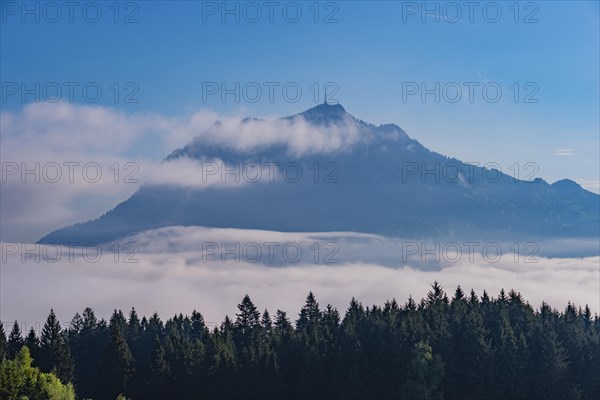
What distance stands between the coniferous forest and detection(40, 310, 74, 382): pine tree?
0.51 feet

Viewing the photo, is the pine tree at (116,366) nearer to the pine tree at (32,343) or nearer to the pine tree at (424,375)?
the pine tree at (32,343)

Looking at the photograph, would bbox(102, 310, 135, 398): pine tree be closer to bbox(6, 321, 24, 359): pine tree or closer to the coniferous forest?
the coniferous forest

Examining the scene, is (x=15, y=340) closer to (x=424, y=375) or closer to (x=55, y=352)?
→ (x=55, y=352)

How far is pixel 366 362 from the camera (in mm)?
108500

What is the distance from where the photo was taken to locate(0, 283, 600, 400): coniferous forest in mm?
104438

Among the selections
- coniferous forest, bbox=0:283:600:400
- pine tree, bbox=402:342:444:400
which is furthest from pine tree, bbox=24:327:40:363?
pine tree, bbox=402:342:444:400

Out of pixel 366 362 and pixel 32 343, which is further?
pixel 32 343

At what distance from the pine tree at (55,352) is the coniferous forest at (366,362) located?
0.51ft

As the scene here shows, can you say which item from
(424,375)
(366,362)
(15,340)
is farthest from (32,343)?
(424,375)

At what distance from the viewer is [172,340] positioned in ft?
439

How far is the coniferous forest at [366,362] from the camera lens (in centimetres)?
10444

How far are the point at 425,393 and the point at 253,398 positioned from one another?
82.6 ft

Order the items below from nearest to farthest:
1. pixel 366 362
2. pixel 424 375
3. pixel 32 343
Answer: pixel 424 375, pixel 366 362, pixel 32 343

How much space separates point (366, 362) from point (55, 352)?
47.3 meters
